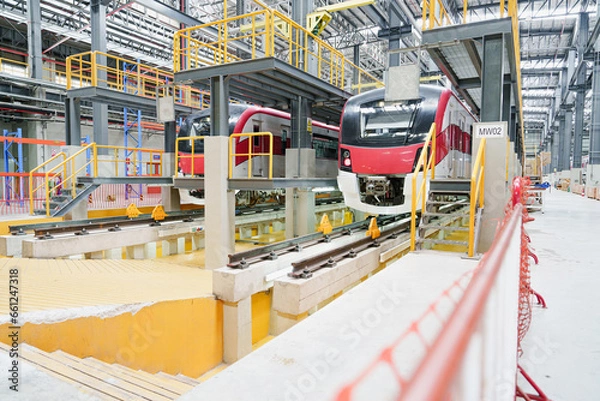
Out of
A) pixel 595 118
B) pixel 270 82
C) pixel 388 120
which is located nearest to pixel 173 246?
pixel 270 82

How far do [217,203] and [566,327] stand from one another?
6.31 meters

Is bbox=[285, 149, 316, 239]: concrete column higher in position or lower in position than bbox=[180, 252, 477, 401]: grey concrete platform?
higher

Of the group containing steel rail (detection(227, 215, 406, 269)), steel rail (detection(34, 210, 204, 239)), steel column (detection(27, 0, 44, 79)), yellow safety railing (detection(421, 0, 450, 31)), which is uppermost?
steel column (detection(27, 0, 44, 79))

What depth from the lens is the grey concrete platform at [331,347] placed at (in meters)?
2.19

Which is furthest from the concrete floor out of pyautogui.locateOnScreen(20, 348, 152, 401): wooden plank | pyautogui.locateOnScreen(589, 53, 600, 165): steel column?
pyautogui.locateOnScreen(589, 53, 600, 165): steel column

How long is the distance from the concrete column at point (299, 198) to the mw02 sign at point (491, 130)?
5.00m

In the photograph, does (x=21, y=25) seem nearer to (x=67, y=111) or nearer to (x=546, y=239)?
(x=67, y=111)

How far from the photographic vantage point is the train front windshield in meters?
7.72

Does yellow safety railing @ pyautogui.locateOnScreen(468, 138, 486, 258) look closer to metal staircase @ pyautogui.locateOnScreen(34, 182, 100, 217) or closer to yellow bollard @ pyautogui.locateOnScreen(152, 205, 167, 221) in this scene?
yellow bollard @ pyautogui.locateOnScreen(152, 205, 167, 221)

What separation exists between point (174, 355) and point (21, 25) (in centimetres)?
2268

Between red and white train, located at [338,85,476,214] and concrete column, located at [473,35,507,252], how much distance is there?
1.22m

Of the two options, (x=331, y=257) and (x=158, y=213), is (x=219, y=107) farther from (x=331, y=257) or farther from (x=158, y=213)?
(x=331, y=257)

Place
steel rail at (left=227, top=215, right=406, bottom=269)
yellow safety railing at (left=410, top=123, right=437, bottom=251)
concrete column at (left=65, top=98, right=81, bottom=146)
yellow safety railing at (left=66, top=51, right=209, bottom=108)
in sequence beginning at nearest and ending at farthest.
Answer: yellow safety railing at (left=410, top=123, right=437, bottom=251) < steel rail at (left=227, top=215, right=406, bottom=269) < yellow safety railing at (left=66, top=51, right=209, bottom=108) < concrete column at (left=65, top=98, right=81, bottom=146)

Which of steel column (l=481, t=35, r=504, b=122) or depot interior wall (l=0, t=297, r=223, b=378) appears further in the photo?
steel column (l=481, t=35, r=504, b=122)
